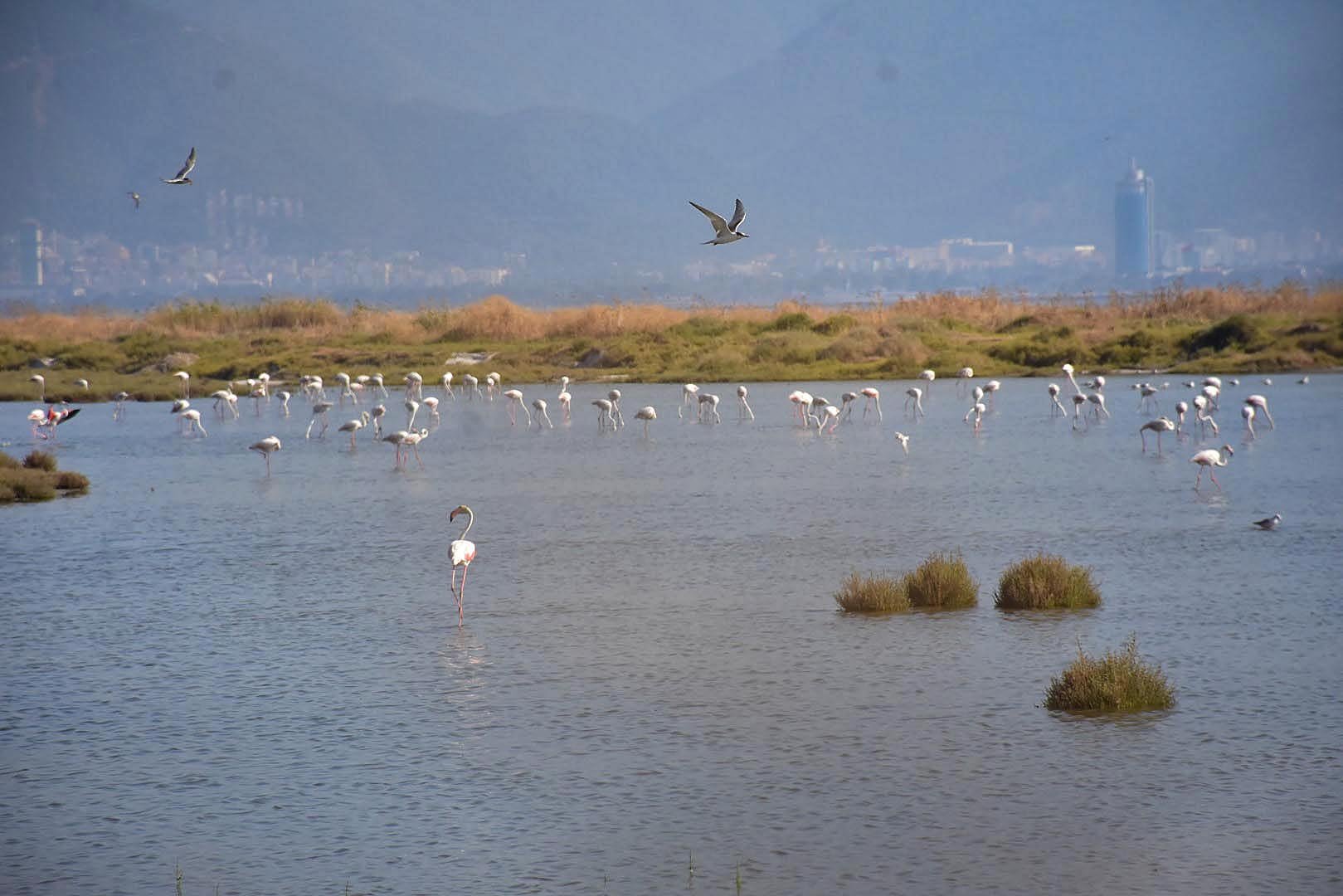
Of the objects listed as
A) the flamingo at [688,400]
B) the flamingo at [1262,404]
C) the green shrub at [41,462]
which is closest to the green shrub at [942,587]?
the green shrub at [41,462]

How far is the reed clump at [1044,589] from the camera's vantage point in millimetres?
14789

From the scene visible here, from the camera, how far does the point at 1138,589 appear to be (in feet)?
51.5

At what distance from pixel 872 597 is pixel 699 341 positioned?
43.6 metres

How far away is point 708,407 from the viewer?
39875 mm

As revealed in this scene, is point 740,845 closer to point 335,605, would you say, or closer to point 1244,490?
point 335,605

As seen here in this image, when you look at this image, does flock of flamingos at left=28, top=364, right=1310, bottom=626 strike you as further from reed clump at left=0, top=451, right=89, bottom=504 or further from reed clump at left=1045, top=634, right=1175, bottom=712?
reed clump at left=1045, top=634, right=1175, bottom=712

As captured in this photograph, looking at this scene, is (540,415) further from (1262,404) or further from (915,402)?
(1262,404)

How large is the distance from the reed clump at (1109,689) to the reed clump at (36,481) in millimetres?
18236

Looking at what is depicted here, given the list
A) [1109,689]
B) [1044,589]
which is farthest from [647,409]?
[1109,689]

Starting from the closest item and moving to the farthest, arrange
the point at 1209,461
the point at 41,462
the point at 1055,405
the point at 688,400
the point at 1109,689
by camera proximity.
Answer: the point at 1109,689 < the point at 1209,461 < the point at 41,462 < the point at 1055,405 < the point at 688,400

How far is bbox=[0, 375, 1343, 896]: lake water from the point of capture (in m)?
8.74

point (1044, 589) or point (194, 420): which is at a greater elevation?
point (194, 420)

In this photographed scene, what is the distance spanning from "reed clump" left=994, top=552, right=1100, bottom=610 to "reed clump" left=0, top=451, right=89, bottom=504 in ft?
52.5

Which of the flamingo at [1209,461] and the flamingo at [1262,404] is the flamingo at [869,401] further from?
the flamingo at [1209,461]
